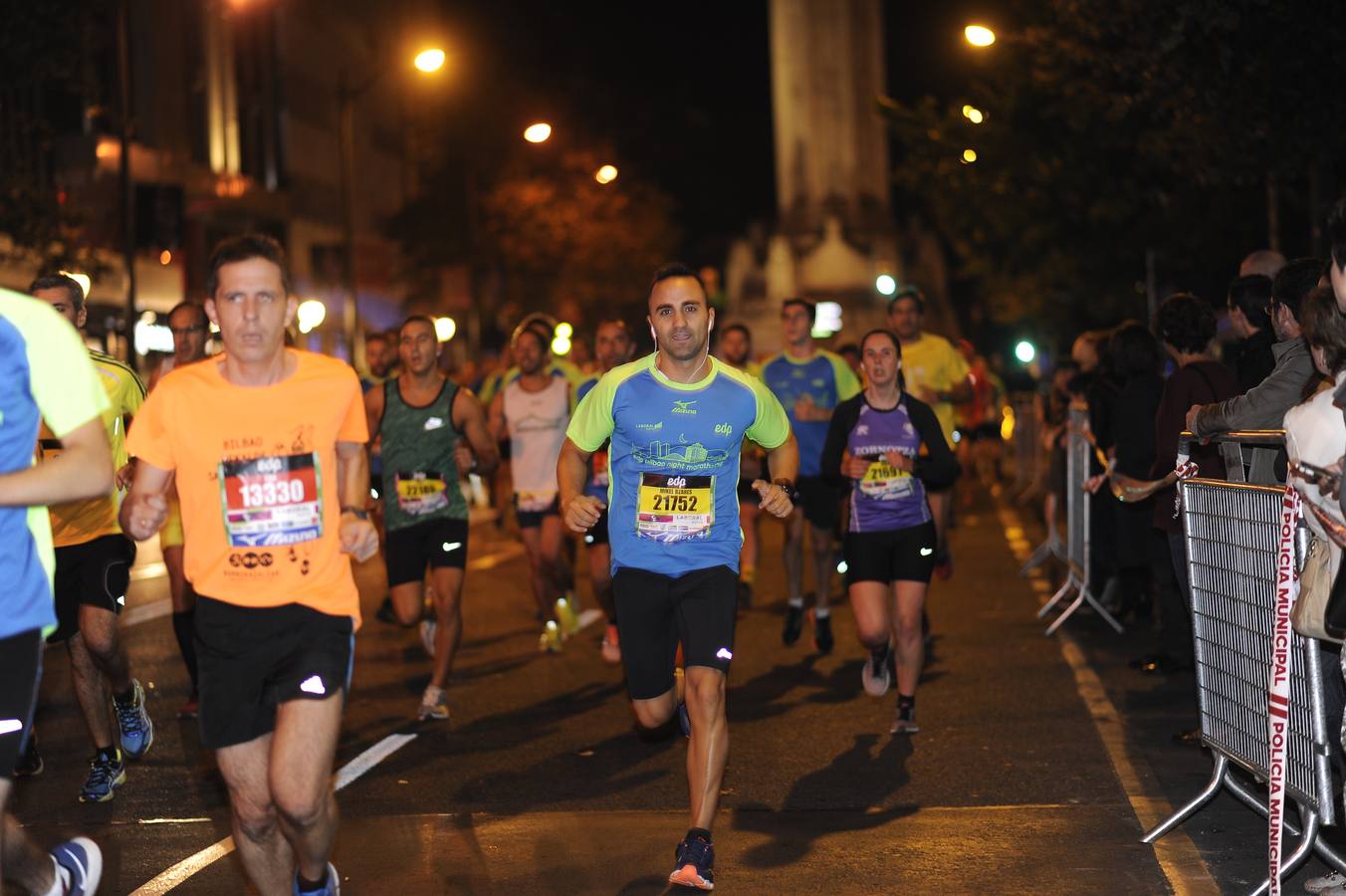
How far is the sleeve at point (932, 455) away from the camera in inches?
357

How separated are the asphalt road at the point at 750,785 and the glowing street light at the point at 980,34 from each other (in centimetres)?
1691

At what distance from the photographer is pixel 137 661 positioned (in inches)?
462

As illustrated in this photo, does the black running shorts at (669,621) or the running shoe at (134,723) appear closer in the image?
the black running shorts at (669,621)

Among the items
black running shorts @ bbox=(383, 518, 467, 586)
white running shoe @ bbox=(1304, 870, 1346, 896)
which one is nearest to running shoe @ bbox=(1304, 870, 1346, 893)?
white running shoe @ bbox=(1304, 870, 1346, 896)

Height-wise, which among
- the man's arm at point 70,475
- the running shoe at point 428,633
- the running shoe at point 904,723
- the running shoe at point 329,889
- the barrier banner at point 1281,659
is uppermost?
the man's arm at point 70,475

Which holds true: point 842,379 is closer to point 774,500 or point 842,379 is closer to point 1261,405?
point 1261,405

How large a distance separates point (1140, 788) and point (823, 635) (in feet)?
14.8

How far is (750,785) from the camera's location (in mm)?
7879

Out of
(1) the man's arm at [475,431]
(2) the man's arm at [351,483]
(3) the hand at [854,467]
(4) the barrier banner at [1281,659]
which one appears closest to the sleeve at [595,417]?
(2) the man's arm at [351,483]

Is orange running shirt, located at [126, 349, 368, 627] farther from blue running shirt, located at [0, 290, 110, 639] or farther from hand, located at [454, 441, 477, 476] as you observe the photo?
hand, located at [454, 441, 477, 476]

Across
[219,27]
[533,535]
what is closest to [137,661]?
[533,535]

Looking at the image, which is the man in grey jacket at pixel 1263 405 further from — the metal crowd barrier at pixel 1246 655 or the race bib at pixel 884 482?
the race bib at pixel 884 482

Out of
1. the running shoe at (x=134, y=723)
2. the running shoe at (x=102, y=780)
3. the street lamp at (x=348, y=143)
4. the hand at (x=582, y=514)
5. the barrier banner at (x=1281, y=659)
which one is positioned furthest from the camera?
the street lamp at (x=348, y=143)

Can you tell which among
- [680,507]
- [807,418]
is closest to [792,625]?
[807,418]
